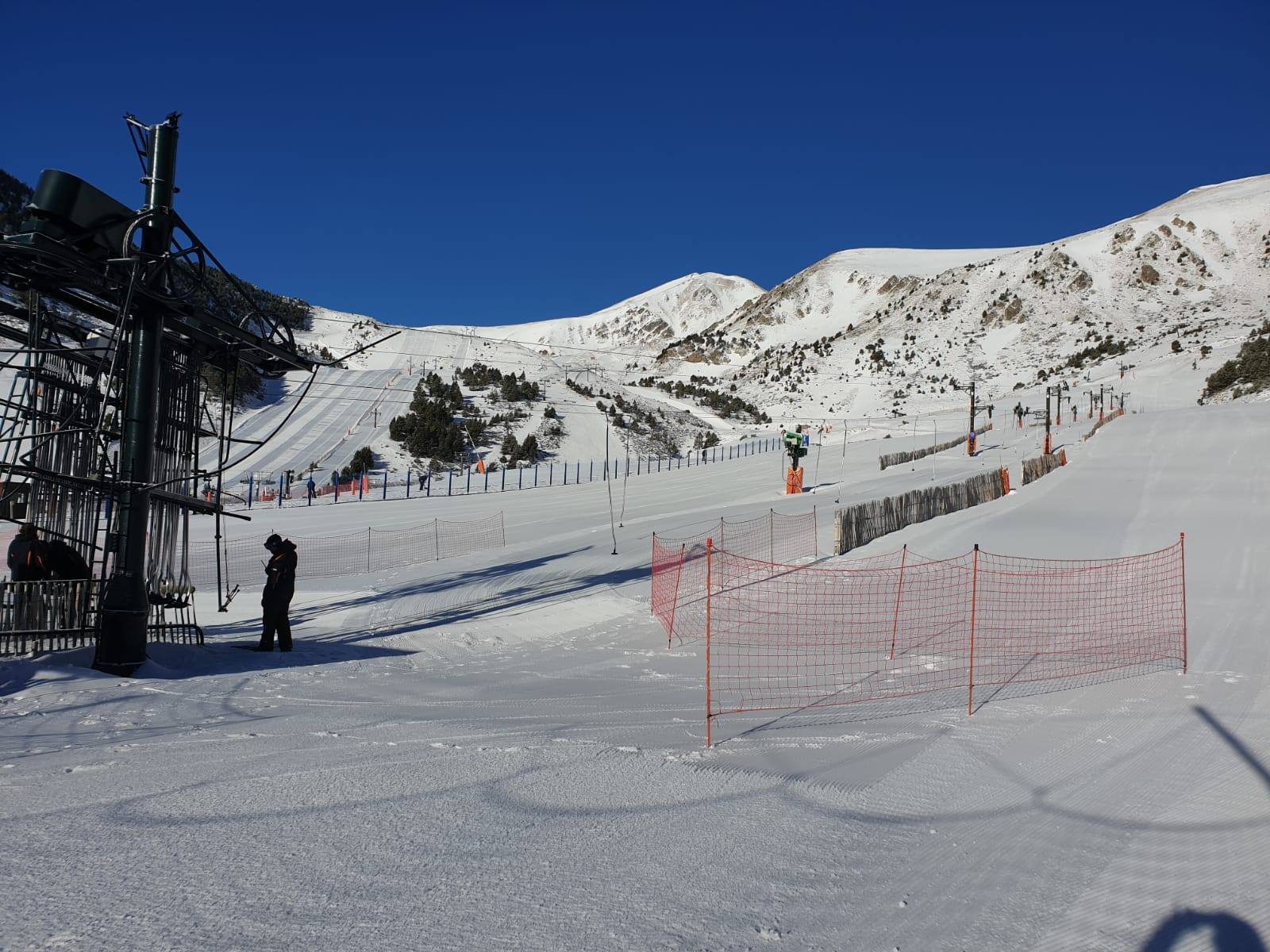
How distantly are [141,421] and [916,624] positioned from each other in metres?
10.6

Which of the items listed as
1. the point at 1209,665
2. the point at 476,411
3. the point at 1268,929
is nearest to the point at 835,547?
the point at 1209,665

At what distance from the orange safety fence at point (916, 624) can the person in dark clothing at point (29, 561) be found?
7.28 meters

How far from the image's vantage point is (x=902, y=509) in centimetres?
2169

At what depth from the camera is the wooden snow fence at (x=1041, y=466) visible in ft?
108

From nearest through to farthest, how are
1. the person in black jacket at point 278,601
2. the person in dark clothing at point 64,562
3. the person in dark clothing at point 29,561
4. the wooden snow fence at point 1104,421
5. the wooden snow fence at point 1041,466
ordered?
the person in dark clothing at point 29,561 < the person in dark clothing at point 64,562 < the person in black jacket at point 278,601 < the wooden snow fence at point 1041,466 < the wooden snow fence at point 1104,421

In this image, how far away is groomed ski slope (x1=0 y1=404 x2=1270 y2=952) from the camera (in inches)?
143

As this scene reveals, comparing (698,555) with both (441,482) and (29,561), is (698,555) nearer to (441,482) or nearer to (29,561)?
(29,561)

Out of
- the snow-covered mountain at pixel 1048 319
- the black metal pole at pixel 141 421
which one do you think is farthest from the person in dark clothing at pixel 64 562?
the snow-covered mountain at pixel 1048 319

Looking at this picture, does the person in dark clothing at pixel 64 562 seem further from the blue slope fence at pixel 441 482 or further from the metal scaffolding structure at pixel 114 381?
the blue slope fence at pixel 441 482

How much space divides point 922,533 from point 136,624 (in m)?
17.4

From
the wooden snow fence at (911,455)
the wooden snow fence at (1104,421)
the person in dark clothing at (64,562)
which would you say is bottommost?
the person in dark clothing at (64,562)

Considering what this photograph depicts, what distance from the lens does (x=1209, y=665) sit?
10.0 metres

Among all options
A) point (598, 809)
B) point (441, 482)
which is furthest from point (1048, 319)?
point (598, 809)

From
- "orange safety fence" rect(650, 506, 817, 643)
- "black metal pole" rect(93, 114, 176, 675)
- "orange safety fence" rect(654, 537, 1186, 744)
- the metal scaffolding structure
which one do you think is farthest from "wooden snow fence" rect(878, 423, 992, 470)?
"black metal pole" rect(93, 114, 176, 675)
